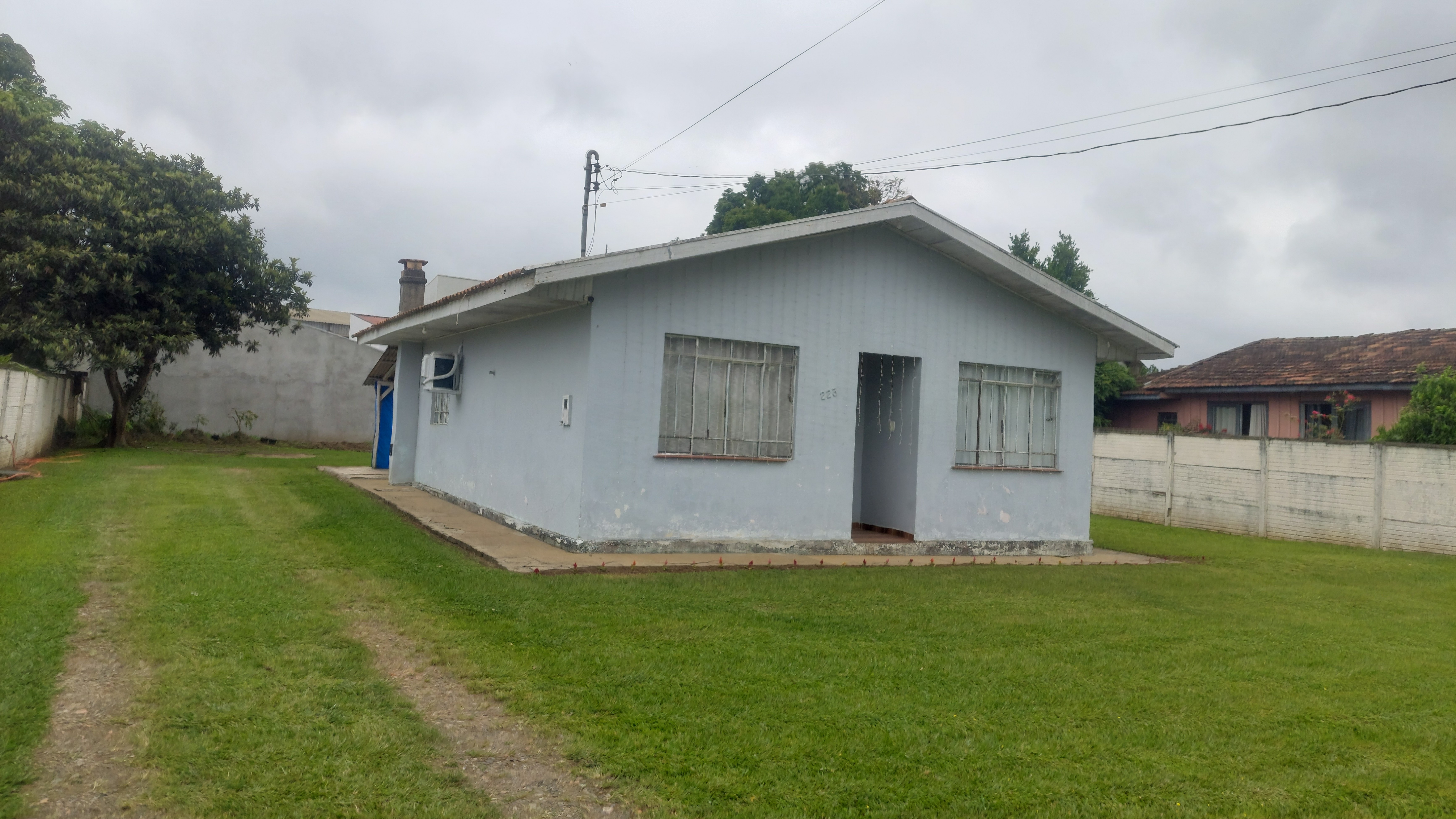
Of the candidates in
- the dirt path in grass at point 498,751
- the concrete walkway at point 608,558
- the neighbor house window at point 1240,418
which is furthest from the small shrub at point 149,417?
the neighbor house window at point 1240,418

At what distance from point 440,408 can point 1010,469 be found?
8.98 metres

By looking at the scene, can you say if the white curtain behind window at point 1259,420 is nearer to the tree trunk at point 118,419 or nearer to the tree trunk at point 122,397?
the tree trunk at point 122,397

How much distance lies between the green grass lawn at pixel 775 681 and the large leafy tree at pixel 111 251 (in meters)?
13.5

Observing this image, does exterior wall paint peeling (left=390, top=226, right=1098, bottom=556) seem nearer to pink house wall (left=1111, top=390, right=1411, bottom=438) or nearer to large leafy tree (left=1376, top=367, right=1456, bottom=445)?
large leafy tree (left=1376, top=367, right=1456, bottom=445)

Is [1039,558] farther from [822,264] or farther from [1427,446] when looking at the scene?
[1427,446]

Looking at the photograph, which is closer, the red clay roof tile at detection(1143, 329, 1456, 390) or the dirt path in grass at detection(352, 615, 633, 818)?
the dirt path in grass at detection(352, 615, 633, 818)

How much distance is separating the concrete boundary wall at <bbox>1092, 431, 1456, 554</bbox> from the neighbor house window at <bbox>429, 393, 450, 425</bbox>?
34.5 feet

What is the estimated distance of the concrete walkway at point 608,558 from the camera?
945cm

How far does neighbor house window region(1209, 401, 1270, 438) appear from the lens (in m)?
23.2

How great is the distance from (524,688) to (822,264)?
7.28 meters

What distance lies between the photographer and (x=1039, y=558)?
12477 mm

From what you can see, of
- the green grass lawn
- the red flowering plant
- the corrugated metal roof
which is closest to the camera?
the green grass lawn

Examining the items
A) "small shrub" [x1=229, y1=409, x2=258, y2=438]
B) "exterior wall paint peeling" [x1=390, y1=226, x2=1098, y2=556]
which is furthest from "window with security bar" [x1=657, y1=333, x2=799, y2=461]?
"small shrub" [x1=229, y1=409, x2=258, y2=438]

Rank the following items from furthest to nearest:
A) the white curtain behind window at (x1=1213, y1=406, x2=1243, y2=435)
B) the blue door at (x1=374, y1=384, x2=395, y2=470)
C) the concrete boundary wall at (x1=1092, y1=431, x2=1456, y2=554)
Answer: the white curtain behind window at (x1=1213, y1=406, x2=1243, y2=435) → the blue door at (x1=374, y1=384, x2=395, y2=470) → the concrete boundary wall at (x1=1092, y1=431, x2=1456, y2=554)
